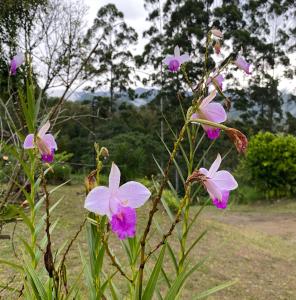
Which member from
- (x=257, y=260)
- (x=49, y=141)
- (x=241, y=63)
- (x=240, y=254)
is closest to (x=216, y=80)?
(x=241, y=63)

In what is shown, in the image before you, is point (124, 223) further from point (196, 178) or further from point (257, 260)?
point (257, 260)

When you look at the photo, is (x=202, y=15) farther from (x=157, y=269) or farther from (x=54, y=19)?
(x=157, y=269)

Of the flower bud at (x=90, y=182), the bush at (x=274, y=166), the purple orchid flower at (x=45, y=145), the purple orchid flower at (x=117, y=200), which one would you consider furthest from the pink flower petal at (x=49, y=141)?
the bush at (x=274, y=166)

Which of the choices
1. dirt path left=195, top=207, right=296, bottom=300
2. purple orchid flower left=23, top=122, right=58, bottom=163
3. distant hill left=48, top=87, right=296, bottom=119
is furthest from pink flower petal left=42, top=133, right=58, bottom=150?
distant hill left=48, top=87, right=296, bottom=119

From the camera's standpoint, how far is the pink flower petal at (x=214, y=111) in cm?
85

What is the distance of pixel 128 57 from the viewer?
18.3 metres

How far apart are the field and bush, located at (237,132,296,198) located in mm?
2161

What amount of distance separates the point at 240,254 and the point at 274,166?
5585 millimetres

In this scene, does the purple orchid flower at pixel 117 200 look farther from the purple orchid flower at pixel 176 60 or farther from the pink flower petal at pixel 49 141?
the purple orchid flower at pixel 176 60

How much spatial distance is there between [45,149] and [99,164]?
0.15m

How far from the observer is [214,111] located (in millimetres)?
852

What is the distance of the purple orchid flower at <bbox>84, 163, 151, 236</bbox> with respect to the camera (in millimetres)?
679

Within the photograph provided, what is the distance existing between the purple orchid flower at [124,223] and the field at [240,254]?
4.07 feet

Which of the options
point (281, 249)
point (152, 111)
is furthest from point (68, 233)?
point (152, 111)
